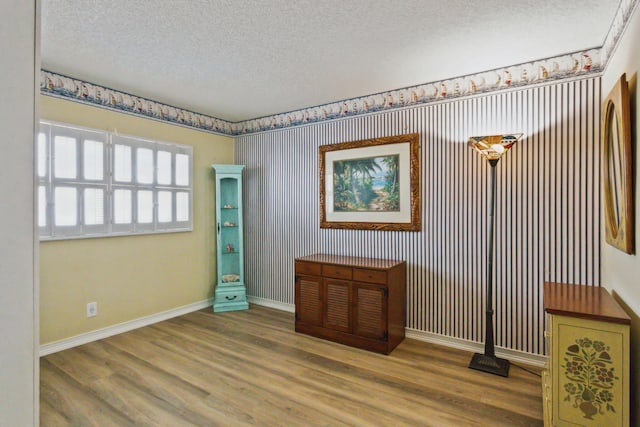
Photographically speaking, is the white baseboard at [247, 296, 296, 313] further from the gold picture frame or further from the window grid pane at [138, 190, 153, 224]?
the gold picture frame

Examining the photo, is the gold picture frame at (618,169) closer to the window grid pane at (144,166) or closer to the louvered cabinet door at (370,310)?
the louvered cabinet door at (370,310)

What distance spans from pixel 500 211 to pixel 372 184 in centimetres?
127

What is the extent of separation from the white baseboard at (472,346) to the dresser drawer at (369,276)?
751 millimetres

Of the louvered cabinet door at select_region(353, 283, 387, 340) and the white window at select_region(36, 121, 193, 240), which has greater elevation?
the white window at select_region(36, 121, 193, 240)

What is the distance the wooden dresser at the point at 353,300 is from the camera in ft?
10.2

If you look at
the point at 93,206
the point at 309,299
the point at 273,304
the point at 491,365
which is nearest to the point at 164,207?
the point at 93,206

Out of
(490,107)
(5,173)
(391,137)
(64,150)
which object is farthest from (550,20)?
(64,150)

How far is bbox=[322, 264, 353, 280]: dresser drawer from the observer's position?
10.9 feet

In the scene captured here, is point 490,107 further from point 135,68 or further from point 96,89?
point 96,89

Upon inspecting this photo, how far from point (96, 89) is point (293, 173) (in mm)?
2226

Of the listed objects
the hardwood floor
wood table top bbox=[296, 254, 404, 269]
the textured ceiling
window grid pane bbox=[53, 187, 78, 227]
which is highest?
the textured ceiling

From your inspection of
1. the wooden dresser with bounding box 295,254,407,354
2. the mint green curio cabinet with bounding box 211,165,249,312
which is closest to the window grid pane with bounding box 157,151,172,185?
the mint green curio cabinet with bounding box 211,165,249,312

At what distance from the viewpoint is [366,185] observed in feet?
12.2

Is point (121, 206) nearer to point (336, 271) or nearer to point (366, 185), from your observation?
point (336, 271)
